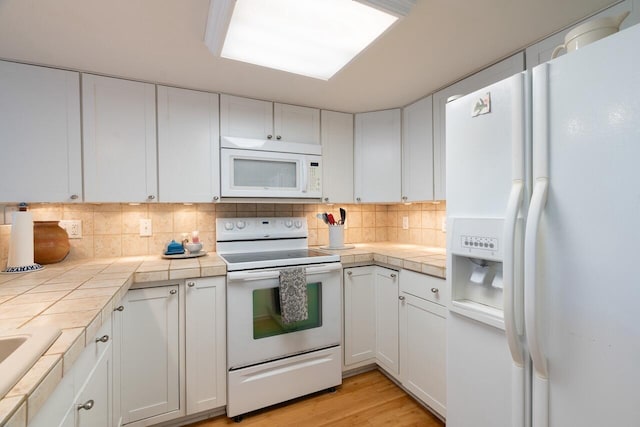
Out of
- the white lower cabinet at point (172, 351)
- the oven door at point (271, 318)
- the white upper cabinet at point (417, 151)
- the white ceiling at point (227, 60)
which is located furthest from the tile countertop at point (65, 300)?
the white upper cabinet at point (417, 151)

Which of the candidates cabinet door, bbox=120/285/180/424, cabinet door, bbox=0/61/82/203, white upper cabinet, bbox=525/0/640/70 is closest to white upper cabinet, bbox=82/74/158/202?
cabinet door, bbox=0/61/82/203

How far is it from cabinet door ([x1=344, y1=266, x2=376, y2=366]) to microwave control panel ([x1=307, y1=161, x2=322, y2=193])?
0.67m

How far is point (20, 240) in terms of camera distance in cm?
158

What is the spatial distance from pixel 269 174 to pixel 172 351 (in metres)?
1.26

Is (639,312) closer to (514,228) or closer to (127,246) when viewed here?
(514,228)

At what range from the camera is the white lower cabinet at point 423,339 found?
5.46 ft

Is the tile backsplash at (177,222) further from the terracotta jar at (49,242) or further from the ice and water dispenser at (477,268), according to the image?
the ice and water dispenser at (477,268)

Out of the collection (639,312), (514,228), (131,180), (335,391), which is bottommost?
(335,391)

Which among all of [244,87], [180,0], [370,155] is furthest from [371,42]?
[370,155]

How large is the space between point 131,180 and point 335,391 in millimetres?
1909

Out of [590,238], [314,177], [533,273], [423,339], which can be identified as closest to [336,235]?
[314,177]

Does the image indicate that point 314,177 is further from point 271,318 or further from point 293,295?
point 271,318

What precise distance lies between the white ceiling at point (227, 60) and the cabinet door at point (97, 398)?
1405mm

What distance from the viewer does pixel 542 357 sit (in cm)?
91
